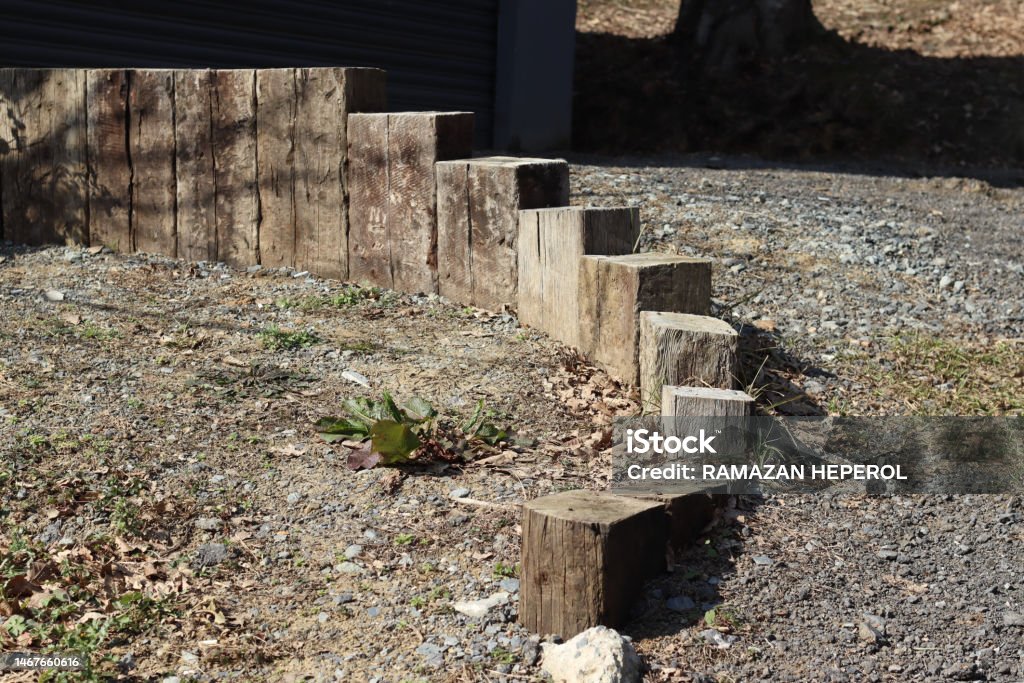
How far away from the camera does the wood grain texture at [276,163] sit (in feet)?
18.5

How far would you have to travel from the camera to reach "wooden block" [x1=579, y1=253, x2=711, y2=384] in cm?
440

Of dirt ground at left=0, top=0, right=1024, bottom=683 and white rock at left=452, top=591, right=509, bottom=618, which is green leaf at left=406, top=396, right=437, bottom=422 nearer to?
dirt ground at left=0, top=0, right=1024, bottom=683

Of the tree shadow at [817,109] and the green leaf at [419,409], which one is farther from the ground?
the tree shadow at [817,109]

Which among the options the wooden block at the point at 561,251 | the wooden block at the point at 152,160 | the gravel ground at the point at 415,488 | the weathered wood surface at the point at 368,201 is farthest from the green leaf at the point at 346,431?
the wooden block at the point at 152,160

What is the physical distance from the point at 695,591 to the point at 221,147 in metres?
3.84

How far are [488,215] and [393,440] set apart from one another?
69.0 inches

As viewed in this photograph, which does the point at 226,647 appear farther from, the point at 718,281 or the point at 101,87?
the point at 101,87

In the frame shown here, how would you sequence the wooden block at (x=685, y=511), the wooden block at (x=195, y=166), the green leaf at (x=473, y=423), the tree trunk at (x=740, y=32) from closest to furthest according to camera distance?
the wooden block at (x=685, y=511)
the green leaf at (x=473, y=423)
the wooden block at (x=195, y=166)
the tree trunk at (x=740, y=32)

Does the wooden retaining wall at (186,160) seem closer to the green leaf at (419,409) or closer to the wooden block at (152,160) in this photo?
the wooden block at (152,160)

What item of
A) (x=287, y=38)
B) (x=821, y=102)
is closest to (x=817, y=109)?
(x=821, y=102)

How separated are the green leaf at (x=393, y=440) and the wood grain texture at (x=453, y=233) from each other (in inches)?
67.7

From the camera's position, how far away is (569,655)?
2818 millimetres

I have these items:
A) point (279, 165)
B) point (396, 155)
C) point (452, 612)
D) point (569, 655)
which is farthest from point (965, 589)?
point (279, 165)

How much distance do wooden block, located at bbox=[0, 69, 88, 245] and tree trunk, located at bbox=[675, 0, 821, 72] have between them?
27.6 feet
